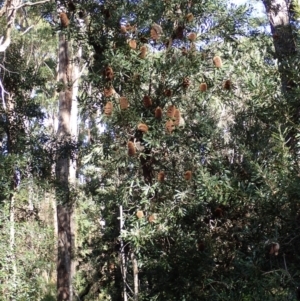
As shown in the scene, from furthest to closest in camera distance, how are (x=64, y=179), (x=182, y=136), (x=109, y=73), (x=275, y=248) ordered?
(x=64, y=179)
(x=182, y=136)
(x=109, y=73)
(x=275, y=248)

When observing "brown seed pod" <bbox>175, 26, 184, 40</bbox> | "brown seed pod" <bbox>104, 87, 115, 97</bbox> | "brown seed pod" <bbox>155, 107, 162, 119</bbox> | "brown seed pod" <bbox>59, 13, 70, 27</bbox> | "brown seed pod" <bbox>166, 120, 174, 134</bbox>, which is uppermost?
"brown seed pod" <bbox>59, 13, 70, 27</bbox>

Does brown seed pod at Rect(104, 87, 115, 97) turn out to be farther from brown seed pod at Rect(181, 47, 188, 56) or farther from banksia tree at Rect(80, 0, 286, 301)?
brown seed pod at Rect(181, 47, 188, 56)

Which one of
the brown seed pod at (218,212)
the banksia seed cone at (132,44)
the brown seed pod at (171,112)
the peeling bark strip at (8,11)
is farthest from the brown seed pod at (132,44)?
the brown seed pod at (218,212)

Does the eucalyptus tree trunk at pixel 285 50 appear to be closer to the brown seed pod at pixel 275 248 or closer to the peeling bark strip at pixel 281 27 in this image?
the peeling bark strip at pixel 281 27

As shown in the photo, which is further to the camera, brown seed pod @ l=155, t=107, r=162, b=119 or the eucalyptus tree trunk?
brown seed pod @ l=155, t=107, r=162, b=119

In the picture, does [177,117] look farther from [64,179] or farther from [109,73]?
[64,179]

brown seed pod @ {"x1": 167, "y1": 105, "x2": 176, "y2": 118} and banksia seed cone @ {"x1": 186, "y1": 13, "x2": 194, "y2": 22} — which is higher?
banksia seed cone @ {"x1": 186, "y1": 13, "x2": 194, "y2": 22}

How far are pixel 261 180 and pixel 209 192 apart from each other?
0.37m

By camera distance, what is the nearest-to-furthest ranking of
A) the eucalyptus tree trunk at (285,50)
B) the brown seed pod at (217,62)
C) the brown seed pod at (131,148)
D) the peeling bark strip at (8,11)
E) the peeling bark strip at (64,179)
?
the eucalyptus tree trunk at (285,50) → the brown seed pod at (131,148) → the brown seed pod at (217,62) → the peeling bark strip at (8,11) → the peeling bark strip at (64,179)

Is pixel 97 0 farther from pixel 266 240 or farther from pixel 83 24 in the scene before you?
pixel 266 240

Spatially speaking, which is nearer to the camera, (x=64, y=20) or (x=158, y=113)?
(x=158, y=113)

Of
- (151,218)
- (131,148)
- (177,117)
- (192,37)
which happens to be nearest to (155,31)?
(192,37)

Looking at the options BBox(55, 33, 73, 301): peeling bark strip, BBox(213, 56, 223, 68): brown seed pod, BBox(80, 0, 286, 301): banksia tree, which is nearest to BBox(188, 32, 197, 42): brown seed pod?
BBox(80, 0, 286, 301): banksia tree

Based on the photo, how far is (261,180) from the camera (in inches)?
106
